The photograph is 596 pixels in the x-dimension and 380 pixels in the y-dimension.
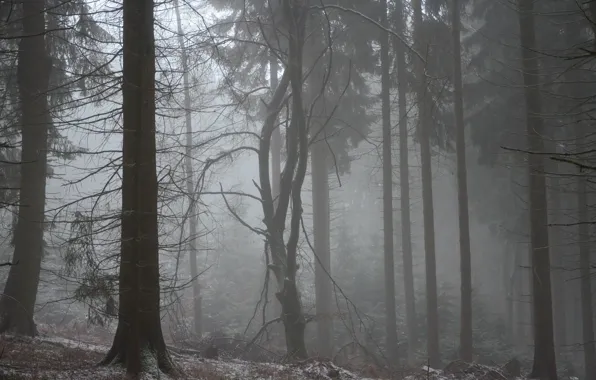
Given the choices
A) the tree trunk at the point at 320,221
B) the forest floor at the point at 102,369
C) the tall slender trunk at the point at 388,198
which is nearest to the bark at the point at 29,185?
the forest floor at the point at 102,369

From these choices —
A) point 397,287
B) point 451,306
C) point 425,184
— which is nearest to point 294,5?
point 425,184

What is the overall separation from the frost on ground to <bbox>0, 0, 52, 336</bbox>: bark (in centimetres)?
105

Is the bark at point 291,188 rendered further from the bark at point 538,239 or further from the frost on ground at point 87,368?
the bark at point 538,239

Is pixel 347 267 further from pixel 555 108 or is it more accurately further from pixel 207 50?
pixel 207 50

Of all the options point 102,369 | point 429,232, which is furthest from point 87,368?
point 429,232

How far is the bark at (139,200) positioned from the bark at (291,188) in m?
3.28

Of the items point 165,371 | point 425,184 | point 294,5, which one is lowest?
point 165,371

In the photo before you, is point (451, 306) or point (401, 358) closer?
point (401, 358)

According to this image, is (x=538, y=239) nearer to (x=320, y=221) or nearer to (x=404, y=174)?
(x=404, y=174)

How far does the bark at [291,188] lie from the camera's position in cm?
921

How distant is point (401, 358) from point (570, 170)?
1034 centimetres

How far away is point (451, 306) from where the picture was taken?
26422 mm

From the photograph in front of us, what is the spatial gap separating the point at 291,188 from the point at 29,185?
5696 mm

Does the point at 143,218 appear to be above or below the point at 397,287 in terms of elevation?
above
